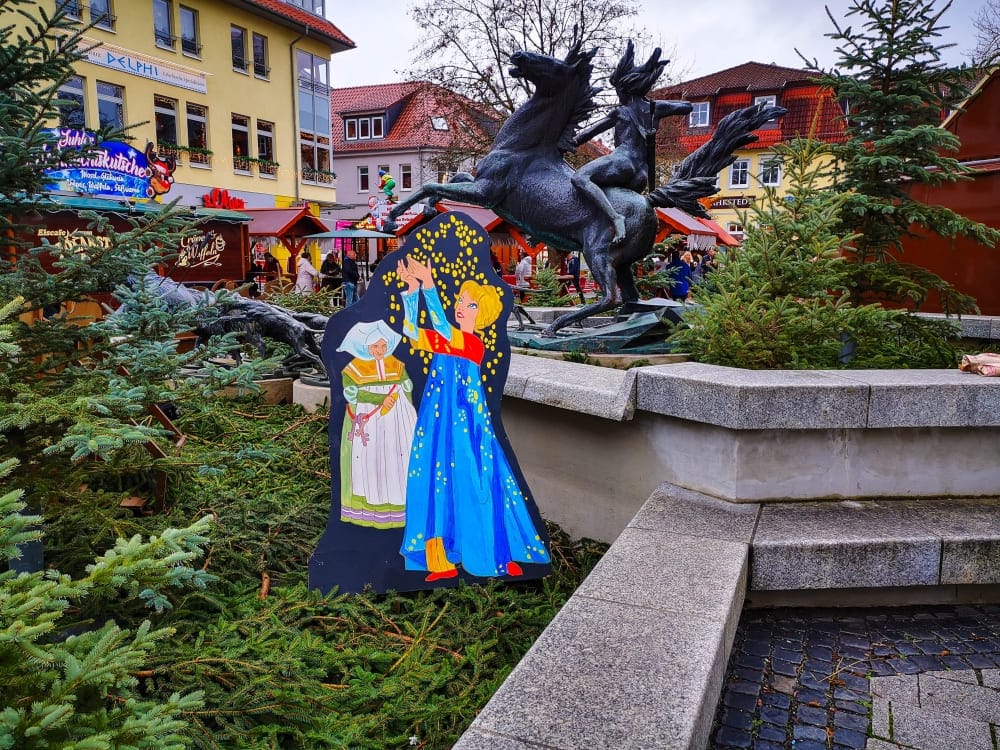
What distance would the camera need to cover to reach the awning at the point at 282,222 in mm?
23812

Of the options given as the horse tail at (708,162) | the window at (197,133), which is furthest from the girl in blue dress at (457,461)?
the window at (197,133)

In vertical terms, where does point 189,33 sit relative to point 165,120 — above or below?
above

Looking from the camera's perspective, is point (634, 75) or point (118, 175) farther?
point (118, 175)

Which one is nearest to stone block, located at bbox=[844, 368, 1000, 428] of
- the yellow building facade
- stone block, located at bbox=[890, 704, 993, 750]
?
stone block, located at bbox=[890, 704, 993, 750]

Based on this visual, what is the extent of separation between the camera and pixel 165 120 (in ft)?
90.4

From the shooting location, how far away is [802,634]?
3.24m

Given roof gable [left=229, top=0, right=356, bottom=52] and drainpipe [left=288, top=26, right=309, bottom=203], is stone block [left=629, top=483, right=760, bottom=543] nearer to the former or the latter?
drainpipe [left=288, top=26, right=309, bottom=203]

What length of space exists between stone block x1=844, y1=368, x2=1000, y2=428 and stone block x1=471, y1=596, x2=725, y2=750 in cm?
172

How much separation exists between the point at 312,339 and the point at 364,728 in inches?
205

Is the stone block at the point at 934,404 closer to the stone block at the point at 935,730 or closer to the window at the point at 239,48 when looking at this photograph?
the stone block at the point at 935,730

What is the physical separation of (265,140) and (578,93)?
29.3 m

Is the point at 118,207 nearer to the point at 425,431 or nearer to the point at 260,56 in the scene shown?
the point at 425,431

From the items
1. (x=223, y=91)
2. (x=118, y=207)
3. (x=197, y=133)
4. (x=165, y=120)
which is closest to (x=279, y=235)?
(x=165, y=120)

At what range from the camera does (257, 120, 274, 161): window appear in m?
31.8
